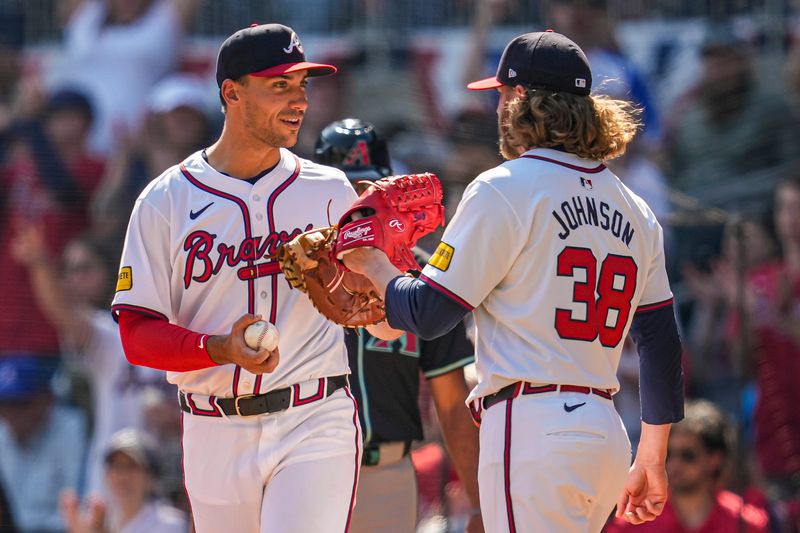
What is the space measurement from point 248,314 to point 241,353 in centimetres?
18

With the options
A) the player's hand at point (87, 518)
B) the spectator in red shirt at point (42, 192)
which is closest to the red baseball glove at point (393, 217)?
the player's hand at point (87, 518)

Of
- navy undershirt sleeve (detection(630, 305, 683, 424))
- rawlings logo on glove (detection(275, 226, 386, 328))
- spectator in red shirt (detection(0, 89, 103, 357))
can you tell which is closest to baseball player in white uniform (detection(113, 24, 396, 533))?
rawlings logo on glove (detection(275, 226, 386, 328))

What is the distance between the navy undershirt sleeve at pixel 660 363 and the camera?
304cm

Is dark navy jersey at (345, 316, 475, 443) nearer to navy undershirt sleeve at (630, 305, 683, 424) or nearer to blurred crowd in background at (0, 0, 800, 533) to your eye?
navy undershirt sleeve at (630, 305, 683, 424)

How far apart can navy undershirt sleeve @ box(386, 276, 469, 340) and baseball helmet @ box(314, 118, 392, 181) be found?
1.23 m

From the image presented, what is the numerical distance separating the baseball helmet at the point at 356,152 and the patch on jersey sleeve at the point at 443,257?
125 centimetres

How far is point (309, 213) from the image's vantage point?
3.31 m

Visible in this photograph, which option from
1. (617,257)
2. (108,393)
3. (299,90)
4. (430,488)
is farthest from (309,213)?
(108,393)

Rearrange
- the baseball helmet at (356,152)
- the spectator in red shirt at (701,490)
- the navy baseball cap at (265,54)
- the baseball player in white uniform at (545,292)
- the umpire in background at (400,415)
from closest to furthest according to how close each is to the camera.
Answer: the baseball player in white uniform at (545,292) < the navy baseball cap at (265,54) < the umpire in background at (400,415) < the baseball helmet at (356,152) < the spectator in red shirt at (701,490)

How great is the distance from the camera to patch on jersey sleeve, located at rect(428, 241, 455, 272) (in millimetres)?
2781

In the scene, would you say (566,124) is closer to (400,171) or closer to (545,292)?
(545,292)

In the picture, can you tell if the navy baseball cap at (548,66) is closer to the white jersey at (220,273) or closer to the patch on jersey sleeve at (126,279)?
the white jersey at (220,273)

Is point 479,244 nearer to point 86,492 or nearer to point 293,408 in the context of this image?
Result: point 293,408

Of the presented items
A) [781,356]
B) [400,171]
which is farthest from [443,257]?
[781,356]
